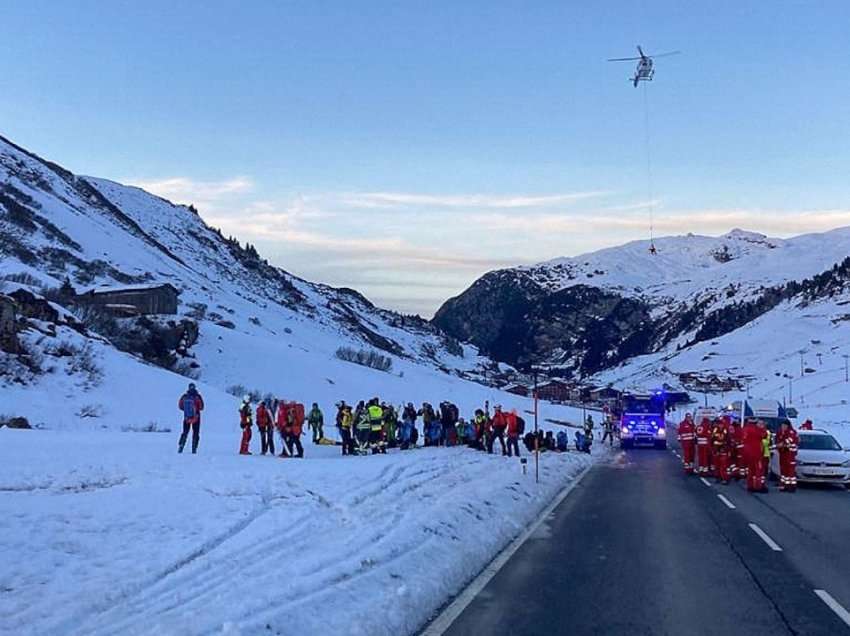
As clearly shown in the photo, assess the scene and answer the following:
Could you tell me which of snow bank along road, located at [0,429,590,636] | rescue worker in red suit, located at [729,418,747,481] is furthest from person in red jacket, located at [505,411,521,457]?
snow bank along road, located at [0,429,590,636]

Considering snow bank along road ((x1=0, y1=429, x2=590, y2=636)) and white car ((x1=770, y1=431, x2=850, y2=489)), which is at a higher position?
white car ((x1=770, y1=431, x2=850, y2=489))

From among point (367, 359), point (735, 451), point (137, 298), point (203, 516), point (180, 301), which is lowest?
point (203, 516)

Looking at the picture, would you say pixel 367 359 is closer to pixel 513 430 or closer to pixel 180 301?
pixel 180 301

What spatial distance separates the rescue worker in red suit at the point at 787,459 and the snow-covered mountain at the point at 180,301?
74.9ft

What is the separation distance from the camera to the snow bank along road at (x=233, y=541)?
795cm

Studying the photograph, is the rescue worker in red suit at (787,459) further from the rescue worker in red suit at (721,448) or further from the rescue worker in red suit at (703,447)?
the rescue worker in red suit at (703,447)

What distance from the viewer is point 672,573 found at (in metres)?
10.9

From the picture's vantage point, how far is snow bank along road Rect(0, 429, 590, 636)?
7945 millimetres

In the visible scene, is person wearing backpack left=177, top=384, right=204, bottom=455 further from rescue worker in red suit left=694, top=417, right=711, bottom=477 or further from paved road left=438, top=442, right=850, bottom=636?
rescue worker in red suit left=694, top=417, right=711, bottom=477

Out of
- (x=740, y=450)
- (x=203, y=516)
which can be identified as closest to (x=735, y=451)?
(x=740, y=450)

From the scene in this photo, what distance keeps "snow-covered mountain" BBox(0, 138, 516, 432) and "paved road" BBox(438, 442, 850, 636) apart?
904 inches

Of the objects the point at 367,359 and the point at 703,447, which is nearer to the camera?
the point at 703,447

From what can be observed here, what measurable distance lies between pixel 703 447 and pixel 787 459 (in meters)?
4.98

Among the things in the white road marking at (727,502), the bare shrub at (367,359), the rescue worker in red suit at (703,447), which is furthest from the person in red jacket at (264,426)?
the bare shrub at (367,359)
